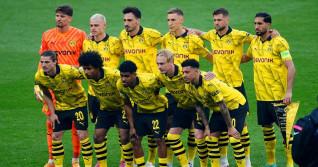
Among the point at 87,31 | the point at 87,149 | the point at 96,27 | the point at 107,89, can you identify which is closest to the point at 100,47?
the point at 96,27

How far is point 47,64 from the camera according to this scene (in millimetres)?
10844

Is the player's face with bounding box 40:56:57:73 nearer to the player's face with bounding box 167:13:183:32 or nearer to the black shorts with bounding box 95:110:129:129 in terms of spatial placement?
the black shorts with bounding box 95:110:129:129

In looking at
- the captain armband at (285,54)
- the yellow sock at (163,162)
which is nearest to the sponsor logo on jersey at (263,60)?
the captain armband at (285,54)

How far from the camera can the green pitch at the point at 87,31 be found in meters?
13.1

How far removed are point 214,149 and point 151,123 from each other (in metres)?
1.13

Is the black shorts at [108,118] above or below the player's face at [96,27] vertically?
below

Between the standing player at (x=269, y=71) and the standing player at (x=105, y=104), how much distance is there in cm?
243

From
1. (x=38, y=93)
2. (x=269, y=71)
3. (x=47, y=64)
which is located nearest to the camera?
(x=47, y=64)

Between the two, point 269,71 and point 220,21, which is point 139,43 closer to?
point 220,21

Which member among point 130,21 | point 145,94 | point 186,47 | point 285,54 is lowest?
point 145,94

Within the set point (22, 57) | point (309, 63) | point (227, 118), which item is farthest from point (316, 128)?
point (22, 57)

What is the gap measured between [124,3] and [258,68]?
1580 cm

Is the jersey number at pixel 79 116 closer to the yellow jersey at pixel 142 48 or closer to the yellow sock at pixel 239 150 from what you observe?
the yellow jersey at pixel 142 48

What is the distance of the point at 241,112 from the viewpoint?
10625 mm
